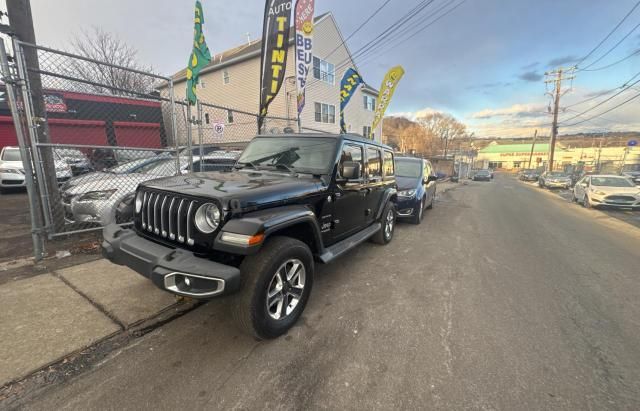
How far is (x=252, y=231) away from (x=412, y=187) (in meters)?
5.55

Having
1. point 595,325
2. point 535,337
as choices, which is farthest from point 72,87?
point 595,325

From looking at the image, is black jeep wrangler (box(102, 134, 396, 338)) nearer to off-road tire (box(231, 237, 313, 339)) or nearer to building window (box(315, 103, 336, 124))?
off-road tire (box(231, 237, 313, 339))

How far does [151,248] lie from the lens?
2.29 meters

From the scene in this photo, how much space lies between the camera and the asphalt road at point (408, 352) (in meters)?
1.89

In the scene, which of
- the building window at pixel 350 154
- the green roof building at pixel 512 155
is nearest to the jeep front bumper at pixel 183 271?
the building window at pixel 350 154

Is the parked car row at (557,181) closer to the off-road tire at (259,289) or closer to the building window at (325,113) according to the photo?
the building window at (325,113)

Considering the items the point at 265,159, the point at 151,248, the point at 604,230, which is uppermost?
the point at 265,159

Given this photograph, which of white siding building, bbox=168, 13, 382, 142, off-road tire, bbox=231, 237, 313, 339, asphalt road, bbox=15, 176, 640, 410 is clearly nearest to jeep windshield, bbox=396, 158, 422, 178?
asphalt road, bbox=15, 176, 640, 410

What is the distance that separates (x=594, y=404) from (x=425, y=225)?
17.7 feet

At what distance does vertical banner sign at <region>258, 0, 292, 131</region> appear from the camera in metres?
7.25

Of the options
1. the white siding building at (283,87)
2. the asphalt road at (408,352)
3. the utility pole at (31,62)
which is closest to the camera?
the asphalt road at (408,352)

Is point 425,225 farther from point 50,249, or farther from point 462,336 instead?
point 50,249

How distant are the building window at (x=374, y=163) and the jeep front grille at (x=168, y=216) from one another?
2.70 meters

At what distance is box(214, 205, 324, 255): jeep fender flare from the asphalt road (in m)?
0.95
